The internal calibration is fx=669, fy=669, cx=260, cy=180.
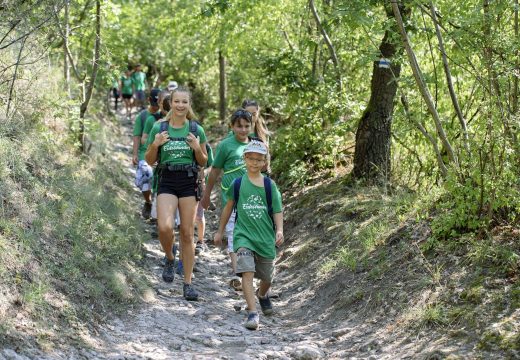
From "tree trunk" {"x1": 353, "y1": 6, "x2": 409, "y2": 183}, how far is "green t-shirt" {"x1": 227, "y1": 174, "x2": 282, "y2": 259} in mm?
3538

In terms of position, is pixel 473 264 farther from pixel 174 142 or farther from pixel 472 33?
pixel 174 142

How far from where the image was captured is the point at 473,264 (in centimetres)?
629

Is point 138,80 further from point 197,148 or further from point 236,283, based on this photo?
point 197,148

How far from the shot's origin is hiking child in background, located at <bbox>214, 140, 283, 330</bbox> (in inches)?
268

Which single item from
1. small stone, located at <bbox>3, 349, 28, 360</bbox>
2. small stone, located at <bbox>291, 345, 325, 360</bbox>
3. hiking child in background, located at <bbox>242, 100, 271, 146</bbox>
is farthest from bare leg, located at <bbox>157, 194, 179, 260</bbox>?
small stone, located at <bbox>3, 349, 28, 360</bbox>

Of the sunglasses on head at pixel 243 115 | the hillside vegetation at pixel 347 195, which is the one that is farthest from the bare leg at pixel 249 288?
the sunglasses on head at pixel 243 115

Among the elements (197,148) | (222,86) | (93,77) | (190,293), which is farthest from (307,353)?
(222,86)

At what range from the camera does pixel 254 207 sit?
6.87 m

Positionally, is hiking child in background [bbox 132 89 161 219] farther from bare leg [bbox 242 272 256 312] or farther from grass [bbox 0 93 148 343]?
bare leg [bbox 242 272 256 312]

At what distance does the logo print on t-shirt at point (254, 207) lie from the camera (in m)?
6.86

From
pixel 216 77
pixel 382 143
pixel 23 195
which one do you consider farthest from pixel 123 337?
pixel 216 77

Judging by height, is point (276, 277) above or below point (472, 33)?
below

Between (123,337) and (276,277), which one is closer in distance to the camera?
(123,337)

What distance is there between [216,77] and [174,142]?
16.3m
